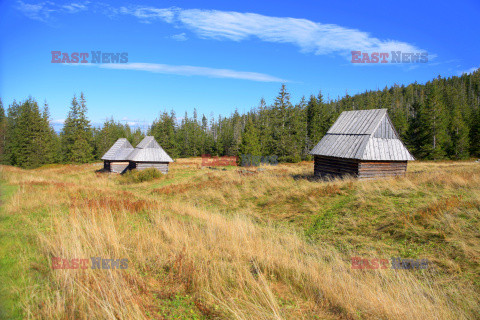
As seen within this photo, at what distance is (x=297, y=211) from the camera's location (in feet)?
39.9

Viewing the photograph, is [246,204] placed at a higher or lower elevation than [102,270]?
lower

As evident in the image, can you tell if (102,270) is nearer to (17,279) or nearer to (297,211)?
(17,279)

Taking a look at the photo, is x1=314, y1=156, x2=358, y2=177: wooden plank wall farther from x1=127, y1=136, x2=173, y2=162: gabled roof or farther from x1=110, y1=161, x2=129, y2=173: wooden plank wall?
x1=110, y1=161, x2=129, y2=173: wooden plank wall

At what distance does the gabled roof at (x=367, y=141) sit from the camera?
16797 millimetres

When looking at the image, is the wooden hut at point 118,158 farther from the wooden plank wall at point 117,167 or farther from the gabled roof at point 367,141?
the gabled roof at point 367,141

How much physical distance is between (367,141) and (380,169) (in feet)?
6.92

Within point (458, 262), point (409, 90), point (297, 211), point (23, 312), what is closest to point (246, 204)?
point (297, 211)

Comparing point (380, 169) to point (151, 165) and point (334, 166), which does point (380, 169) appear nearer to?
point (334, 166)

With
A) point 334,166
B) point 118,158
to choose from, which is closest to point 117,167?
point 118,158

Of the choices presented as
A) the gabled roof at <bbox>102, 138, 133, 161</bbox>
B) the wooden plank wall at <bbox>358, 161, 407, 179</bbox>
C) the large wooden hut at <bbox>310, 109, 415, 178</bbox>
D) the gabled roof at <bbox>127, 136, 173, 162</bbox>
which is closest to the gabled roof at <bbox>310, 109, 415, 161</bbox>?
the large wooden hut at <bbox>310, 109, 415, 178</bbox>

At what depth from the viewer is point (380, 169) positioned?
17.1 meters

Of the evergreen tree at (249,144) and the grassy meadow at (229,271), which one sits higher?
the evergreen tree at (249,144)

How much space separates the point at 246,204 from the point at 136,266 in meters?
10.7

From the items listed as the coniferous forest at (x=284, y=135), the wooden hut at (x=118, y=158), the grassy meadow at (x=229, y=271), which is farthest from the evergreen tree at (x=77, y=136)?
the grassy meadow at (x=229, y=271)
